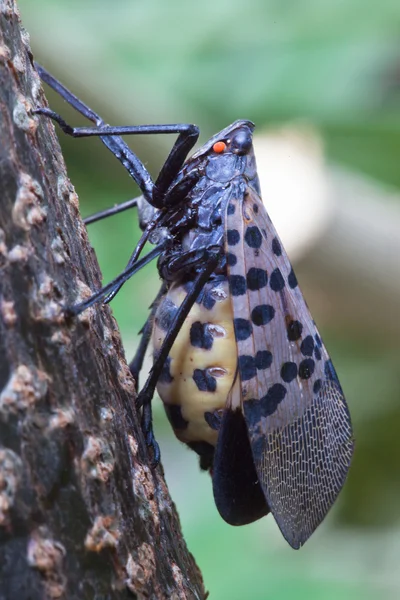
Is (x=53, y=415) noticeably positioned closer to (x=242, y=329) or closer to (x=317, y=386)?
(x=242, y=329)

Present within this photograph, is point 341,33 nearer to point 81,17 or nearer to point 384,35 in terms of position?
point 384,35

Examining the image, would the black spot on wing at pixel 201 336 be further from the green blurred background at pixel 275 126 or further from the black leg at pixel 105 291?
the green blurred background at pixel 275 126

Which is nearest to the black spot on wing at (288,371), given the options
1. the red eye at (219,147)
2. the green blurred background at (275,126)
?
the red eye at (219,147)

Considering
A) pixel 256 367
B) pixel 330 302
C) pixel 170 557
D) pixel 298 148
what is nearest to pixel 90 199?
pixel 298 148

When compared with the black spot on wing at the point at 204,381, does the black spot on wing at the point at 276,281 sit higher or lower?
higher

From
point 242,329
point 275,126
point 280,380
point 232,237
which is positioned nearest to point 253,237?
point 232,237
